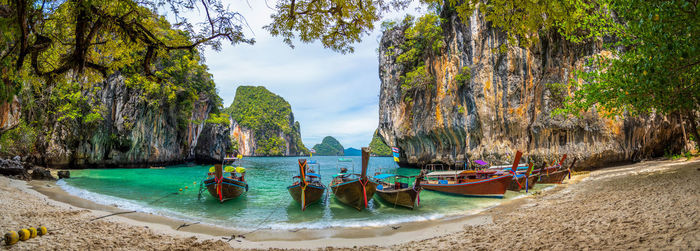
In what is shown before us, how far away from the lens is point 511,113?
1991 cm

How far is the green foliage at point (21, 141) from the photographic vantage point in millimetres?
17062

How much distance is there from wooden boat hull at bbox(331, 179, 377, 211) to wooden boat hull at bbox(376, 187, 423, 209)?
0.70 meters

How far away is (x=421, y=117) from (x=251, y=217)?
2192cm

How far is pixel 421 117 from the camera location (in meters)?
27.7

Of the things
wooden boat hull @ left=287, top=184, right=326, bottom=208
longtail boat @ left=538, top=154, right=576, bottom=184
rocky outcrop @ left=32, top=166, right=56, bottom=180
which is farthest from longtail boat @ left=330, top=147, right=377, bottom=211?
rocky outcrop @ left=32, top=166, right=56, bottom=180

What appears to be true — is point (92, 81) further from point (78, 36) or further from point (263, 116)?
point (263, 116)

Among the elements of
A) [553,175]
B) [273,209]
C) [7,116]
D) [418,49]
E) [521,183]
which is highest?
[418,49]

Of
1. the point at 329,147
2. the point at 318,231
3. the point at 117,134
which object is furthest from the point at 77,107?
the point at 329,147

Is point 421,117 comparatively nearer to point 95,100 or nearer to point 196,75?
point 196,75

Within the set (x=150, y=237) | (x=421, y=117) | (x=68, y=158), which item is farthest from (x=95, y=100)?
(x=421, y=117)

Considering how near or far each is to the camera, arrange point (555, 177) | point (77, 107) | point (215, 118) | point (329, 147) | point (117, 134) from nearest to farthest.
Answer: point (555, 177) < point (77, 107) < point (117, 134) < point (215, 118) < point (329, 147)

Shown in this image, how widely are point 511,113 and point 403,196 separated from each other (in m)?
14.6

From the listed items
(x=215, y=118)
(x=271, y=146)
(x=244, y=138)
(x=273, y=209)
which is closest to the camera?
(x=273, y=209)

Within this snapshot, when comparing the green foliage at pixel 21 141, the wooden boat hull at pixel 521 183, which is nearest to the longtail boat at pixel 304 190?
the wooden boat hull at pixel 521 183
